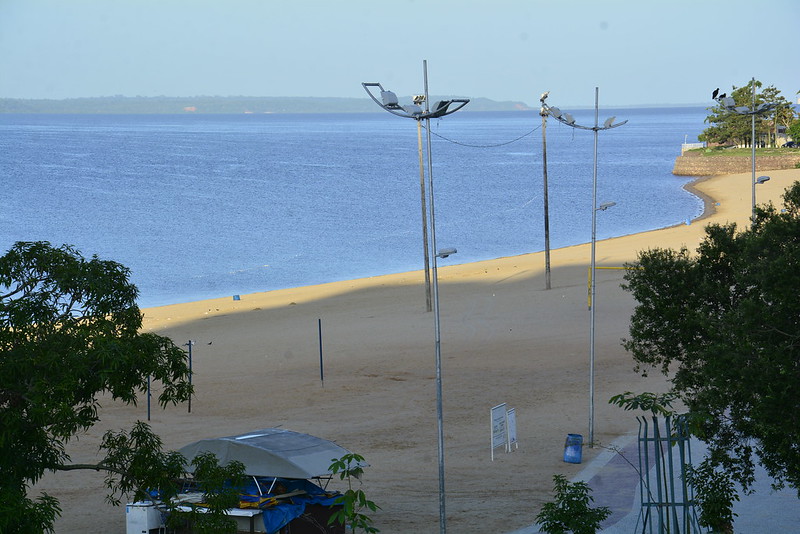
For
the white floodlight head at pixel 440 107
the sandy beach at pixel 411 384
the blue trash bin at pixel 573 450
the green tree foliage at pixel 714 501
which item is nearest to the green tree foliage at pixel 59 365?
the white floodlight head at pixel 440 107

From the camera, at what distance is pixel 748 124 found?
102 meters

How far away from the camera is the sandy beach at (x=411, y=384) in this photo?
1731cm

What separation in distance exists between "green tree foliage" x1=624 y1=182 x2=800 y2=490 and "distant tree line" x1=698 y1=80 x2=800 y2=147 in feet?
274

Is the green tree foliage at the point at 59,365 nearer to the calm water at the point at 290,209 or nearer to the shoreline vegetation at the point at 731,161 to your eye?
the calm water at the point at 290,209

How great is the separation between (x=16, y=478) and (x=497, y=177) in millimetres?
114548

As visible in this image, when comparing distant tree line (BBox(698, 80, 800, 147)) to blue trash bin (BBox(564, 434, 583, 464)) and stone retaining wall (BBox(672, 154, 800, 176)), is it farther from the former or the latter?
blue trash bin (BBox(564, 434, 583, 464))

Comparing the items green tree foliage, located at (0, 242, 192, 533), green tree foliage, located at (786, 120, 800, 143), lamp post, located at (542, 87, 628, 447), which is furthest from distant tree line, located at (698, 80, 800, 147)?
green tree foliage, located at (0, 242, 192, 533)

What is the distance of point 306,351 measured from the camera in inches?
1176

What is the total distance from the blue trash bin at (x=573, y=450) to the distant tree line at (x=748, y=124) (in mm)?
81594

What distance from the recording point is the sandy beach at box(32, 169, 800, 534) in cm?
1731

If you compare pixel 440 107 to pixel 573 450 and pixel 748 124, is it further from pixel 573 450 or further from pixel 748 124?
pixel 748 124

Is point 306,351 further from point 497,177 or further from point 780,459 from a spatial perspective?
point 497,177

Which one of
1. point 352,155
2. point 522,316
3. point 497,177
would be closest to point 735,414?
point 522,316

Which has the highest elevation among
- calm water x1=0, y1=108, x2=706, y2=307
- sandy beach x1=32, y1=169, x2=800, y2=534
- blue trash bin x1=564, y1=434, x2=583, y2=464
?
blue trash bin x1=564, y1=434, x2=583, y2=464
